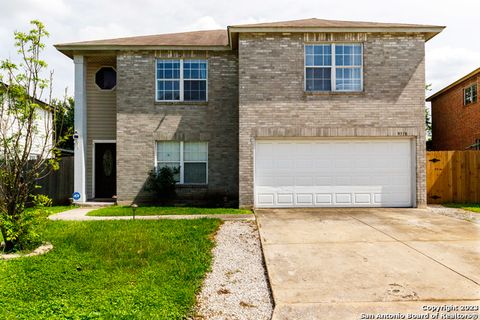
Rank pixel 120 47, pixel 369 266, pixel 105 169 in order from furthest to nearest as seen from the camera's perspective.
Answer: pixel 105 169
pixel 120 47
pixel 369 266

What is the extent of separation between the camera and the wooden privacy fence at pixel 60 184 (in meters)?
12.0

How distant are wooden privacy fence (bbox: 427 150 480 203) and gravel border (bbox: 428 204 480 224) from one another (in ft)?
3.13

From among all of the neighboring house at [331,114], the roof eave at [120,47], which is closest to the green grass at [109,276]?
the neighboring house at [331,114]

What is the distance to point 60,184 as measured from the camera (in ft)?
41.1

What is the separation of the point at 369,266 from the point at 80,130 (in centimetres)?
1125

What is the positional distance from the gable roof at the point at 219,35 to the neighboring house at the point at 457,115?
835cm

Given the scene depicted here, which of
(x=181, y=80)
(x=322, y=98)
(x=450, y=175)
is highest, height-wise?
(x=181, y=80)

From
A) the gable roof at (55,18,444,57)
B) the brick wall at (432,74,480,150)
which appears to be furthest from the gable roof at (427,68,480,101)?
the gable roof at (55,18,444,57)

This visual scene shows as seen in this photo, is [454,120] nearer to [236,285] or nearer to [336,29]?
[336,29]

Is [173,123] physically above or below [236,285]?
above

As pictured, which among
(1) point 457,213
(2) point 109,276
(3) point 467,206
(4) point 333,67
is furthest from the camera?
(3) point 467,206

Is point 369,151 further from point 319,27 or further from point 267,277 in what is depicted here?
point 267,277

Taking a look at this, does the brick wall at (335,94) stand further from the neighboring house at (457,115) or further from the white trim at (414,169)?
the neighboring house at (457,115)

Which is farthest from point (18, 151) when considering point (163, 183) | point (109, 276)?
point (163, 183)
